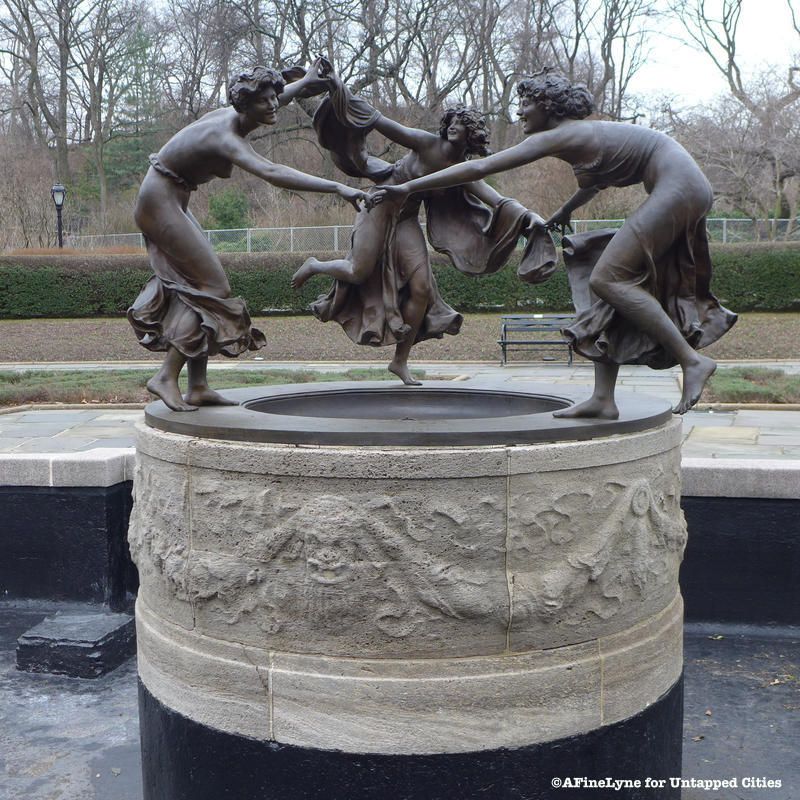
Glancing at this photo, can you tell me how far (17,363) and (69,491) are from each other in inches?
542

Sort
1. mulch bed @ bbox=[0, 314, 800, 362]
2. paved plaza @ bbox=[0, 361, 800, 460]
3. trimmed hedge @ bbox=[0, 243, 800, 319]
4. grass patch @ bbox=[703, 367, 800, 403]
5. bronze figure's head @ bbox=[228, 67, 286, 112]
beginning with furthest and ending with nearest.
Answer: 1. trimmed hedge @ bbox=[0, 243, 800, 319]
2. mulch bed @ bbox=[0, 314, 800, 362]
3. grass patch @ bbox=[703, 367, 800, 403]
4. paved plaza @ bbox=[0, 361, 800, 460]
5. bronze figure's head @ bbox=[228, 67, 286, 112]

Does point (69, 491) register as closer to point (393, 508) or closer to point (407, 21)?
point (393, 508)

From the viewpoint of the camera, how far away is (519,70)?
33.2 metres

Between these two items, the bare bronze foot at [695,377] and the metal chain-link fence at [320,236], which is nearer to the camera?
the bare bronze foot at [695,377]

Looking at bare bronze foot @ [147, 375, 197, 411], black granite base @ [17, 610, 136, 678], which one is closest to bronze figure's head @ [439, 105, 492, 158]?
bare bronze foot @ [147, 375, 197, 411]

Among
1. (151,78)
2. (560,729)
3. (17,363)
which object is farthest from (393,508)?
(151,78)

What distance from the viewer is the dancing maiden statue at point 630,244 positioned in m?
3.50

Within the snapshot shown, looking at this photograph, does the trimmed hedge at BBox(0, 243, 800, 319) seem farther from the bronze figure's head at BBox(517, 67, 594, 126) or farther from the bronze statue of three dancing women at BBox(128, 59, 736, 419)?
the bronze figure's head at BBox(517, 67, 594, 126)

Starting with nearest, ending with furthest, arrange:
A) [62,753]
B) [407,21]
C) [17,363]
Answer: [62,753] → [17,363] → [407,21]

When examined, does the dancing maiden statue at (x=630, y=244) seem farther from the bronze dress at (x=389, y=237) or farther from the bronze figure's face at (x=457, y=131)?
the bronze dress at (x=389, y=237)

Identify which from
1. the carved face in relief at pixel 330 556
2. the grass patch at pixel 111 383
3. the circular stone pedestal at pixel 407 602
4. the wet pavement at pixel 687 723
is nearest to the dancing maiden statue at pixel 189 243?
the circular stone pedestal at pixel 407 602

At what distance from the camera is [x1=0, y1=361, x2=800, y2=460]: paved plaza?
8672mm

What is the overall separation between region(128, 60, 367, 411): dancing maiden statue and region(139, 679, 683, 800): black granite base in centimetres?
134

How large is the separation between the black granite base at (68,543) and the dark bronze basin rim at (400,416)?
155 centimetres
